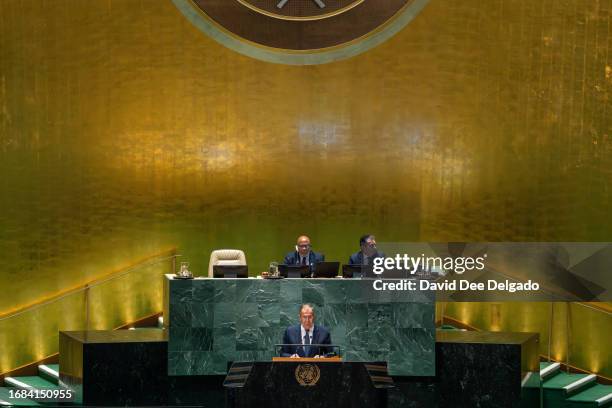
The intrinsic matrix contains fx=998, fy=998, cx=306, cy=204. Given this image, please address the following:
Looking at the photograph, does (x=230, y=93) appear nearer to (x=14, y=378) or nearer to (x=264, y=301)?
(x=264, y=301)

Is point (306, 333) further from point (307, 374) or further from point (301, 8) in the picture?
point (301, 8)

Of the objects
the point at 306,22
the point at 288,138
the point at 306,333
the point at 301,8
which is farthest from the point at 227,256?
the point at 301,8

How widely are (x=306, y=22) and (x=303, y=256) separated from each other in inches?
112

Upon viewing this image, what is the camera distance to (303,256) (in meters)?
10.4

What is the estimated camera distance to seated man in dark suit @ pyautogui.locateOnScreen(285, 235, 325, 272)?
10375 mm

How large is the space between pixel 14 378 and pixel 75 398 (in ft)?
4.45

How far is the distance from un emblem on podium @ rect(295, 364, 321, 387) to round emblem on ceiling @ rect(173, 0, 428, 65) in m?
4.54

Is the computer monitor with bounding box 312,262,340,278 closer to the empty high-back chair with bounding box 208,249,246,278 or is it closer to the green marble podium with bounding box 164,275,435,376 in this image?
the green marble podium with bounding box 164,275,435,376

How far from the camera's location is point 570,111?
11.4 meters

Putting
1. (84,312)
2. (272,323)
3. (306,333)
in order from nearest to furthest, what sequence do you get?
(306,333) < (272,323) < (84,312)

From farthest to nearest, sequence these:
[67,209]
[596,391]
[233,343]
→ 1. [67,209]
2. [596,391]
3. [233,343]

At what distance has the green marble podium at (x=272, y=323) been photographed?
9.54 metres

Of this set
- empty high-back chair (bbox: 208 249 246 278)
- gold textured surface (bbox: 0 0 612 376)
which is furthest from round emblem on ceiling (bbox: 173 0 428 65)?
empty high-back chair (bbox: 208 249 246 278)

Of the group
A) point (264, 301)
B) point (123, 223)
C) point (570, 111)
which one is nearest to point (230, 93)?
point (123, 223)
